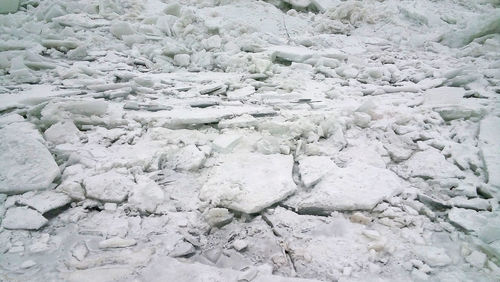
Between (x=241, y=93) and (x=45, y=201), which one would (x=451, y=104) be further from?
(x=45, y=201)

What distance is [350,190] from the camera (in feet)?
6.37

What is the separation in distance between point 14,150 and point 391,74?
4015 millimetres

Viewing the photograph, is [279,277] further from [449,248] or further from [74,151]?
[74,151]

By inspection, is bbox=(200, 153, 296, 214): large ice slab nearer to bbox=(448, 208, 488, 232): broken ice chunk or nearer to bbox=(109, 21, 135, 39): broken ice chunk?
bbox=(448, 208, 488, 232): broken ice chunk

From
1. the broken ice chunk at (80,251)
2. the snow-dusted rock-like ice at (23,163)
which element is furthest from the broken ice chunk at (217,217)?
the snow-dusted rock-like ice at (23,163)

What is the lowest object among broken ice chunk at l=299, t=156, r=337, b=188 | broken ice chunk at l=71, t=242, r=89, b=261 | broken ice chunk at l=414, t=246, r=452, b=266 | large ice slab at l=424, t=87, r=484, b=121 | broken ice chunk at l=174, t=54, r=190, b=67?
broken ice chunk at l=174, t=54, r=190, b=67

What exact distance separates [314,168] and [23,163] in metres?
1.80

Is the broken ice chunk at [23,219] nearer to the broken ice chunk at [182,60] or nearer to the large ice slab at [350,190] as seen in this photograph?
the large ice slab at [350,190]

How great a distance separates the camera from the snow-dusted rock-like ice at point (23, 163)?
1.84 m

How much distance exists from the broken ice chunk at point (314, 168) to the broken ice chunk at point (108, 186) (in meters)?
1.07

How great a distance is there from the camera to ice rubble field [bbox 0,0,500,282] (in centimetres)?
153

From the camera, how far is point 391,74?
4156mm

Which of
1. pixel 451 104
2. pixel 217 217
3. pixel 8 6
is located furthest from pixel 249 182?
pixel 8 6

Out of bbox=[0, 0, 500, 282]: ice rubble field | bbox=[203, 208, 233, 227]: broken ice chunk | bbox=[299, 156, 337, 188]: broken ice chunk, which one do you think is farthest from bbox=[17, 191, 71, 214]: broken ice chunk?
bbox=[299, 156, 337, 188]: broken ice chunk
